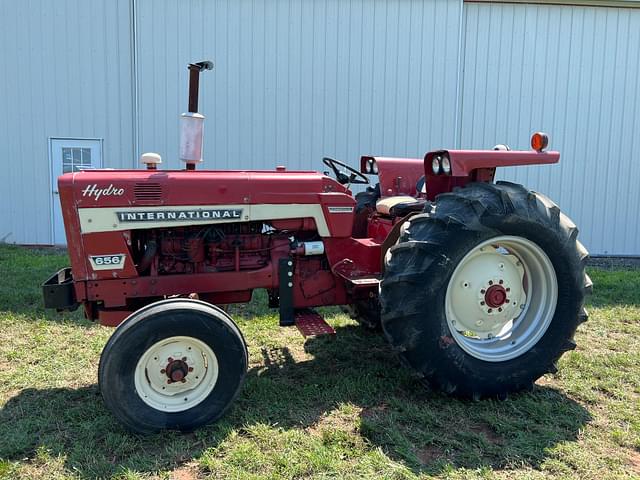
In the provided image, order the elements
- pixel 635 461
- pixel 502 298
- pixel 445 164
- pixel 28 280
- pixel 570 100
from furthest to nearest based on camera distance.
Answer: pixel 570 100 < pixel 28 280 < pixel 445 164 < pixel 502 298 < pixel 635 461

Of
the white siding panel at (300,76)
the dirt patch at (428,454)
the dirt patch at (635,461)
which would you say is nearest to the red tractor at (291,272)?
the dirt patch at (428,454)

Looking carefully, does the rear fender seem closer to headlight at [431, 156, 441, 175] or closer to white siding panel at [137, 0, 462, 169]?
headlight at [431, 156, 441, 175]

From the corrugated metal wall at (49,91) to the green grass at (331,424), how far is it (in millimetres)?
4866

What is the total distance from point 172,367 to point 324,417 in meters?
0.88

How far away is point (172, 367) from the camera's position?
2.78 m

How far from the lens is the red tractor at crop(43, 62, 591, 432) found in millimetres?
2803

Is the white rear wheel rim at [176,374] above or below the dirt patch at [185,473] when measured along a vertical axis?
above

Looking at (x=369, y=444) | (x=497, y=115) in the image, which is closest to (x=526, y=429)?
(x=369, y=444)

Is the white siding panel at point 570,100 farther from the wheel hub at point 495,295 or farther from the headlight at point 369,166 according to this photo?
the wheel hub at point 495,295

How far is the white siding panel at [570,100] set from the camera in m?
8.38

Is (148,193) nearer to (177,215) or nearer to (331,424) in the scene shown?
(177,215)

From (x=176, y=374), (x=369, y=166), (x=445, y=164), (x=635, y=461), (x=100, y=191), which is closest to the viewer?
(x=635, y=461)

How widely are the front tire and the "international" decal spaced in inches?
22.4

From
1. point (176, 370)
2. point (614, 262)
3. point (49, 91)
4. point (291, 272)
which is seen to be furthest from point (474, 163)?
point (49, 91)
